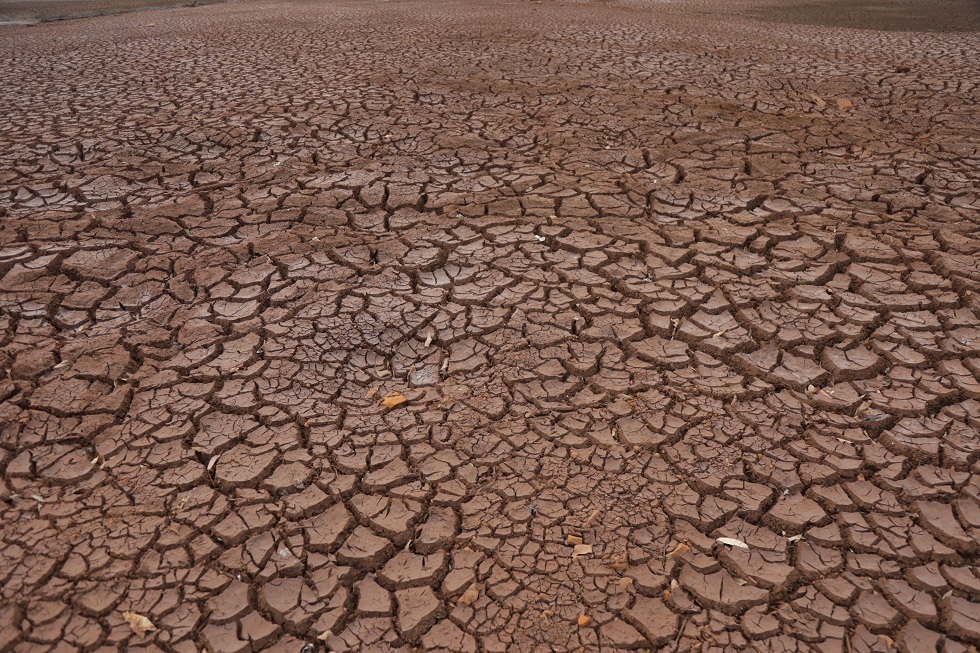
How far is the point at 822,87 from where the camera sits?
16.7 feet

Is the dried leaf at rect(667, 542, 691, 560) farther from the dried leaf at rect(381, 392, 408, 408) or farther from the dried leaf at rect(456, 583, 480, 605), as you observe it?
the dried leaf at rect(381, 392, 408, 408)

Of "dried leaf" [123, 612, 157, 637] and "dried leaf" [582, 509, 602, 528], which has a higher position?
"dried leaf" [582, 509, 602, 528]

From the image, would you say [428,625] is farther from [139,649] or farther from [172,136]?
[172,136]

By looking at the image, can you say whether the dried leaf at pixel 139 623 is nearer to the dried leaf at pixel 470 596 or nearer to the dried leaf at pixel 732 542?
the dried leaf at pixel 470 596

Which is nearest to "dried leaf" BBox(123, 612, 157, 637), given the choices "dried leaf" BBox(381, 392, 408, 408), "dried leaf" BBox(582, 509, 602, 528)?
"dried leaf" BBox(381, 392, 408, 408)

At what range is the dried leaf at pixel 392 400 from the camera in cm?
247


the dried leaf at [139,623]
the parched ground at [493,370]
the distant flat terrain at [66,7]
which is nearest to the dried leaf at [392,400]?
the parched ground at [493,370]

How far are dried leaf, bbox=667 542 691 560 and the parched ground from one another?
2cm

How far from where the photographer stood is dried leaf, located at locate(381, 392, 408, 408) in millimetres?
2475

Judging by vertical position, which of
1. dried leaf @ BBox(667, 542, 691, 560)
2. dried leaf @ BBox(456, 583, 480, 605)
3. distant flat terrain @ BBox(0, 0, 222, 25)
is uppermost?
distant flat terrain @ BBox(0, 0, 222, 25)

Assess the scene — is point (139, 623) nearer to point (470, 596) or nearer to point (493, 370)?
point (470, 596)

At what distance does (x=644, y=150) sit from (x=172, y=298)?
9.19 feet

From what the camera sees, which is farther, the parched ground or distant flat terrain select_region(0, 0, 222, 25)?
distant flat terrain select_region(0, 0, 222, 25)

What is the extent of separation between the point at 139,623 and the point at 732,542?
1661mm
